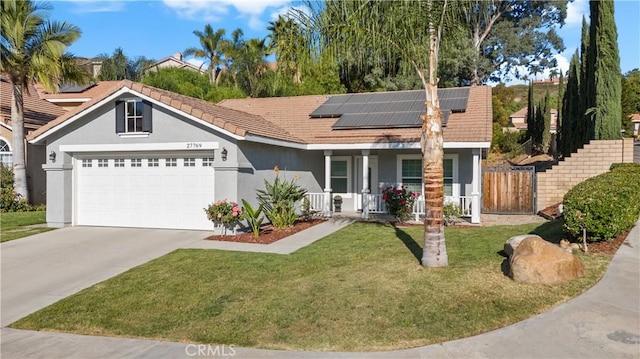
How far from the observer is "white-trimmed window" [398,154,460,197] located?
15.2 meters


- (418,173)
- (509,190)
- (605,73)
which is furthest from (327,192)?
(605,73)

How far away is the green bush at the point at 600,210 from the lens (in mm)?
7863

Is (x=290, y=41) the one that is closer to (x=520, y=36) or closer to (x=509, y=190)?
(x=509, y=190)

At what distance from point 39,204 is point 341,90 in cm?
2000

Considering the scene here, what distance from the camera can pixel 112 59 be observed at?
41.5 meters

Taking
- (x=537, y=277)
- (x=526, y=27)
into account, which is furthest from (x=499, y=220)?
(x=526, y=27)

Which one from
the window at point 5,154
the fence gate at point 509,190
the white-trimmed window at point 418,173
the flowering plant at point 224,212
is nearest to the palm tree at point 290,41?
the flowering plant at point 224,212

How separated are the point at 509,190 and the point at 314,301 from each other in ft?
40.0

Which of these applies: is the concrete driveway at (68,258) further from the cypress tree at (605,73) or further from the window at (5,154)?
the cypress tree at (605,73)

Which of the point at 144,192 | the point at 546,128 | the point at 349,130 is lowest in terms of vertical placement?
the point at 144,192

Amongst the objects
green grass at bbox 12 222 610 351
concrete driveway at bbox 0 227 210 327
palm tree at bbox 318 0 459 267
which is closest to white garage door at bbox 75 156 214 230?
concrete driveway at bbox 0 227 210 327

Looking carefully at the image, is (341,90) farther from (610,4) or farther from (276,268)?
(276,268)

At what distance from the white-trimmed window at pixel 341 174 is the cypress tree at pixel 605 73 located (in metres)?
8.88

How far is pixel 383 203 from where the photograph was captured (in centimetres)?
1555
